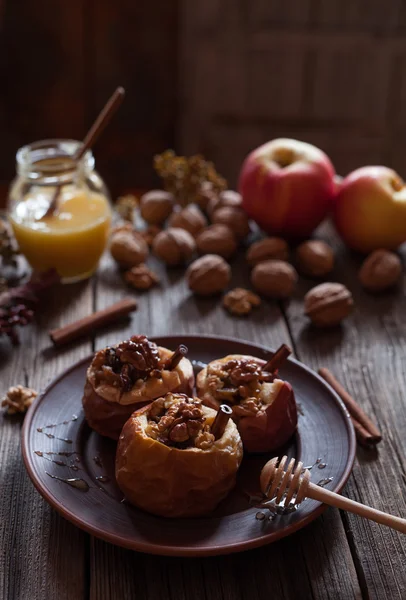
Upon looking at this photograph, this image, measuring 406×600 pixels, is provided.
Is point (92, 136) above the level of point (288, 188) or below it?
above

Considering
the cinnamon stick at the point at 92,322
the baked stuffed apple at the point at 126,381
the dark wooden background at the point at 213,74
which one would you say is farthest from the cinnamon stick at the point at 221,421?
the dark wooden background at the point at 213,74

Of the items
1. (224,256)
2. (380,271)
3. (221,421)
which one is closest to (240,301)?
(224,256)

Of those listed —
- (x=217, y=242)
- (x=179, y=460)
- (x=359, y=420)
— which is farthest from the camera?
(x=217, y=242)

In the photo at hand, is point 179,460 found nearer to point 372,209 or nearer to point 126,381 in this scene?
point 126,381

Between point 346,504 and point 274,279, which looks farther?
point 274,279

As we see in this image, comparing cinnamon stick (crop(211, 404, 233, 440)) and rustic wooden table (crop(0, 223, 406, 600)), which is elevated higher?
cinnamon stick (crop(211, 404, 233, 440))

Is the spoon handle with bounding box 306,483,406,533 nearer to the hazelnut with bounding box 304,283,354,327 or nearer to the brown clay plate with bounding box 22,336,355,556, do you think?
the brown clay plate with bounding box 22,336,355,556

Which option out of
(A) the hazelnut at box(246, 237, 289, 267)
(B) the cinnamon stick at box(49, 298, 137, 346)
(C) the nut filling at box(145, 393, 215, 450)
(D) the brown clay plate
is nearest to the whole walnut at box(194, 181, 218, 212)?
(A) the hazelnut at box(246, 237, 289, 267)
